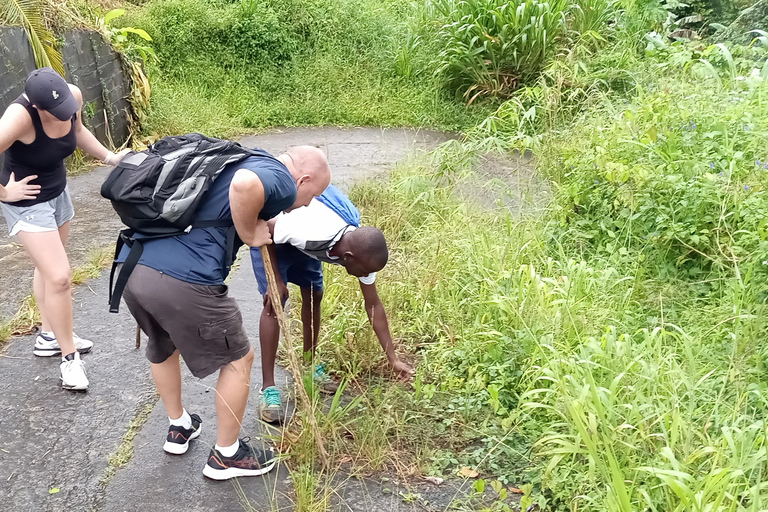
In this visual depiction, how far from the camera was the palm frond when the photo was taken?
6.61m

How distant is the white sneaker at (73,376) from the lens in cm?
344

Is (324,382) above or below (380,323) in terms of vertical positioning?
below

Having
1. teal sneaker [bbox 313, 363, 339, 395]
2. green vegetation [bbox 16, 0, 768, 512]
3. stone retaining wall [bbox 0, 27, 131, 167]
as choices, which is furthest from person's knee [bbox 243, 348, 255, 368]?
stone retaining wall [bbox 0, 27, 131, 167]

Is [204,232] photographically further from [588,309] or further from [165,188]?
[588,309]

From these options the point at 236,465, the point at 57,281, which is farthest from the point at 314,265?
the point at 57,281

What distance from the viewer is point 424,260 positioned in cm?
469

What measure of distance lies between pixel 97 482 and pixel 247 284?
221 cm

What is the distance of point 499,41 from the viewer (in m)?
8.59

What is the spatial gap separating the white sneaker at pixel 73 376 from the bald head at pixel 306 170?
66.6 inches

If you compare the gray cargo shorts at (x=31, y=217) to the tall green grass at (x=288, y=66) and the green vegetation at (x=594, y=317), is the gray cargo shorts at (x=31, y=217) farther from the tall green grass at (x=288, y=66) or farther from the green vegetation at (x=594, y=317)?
the tall green grass at (x=288, y=66)

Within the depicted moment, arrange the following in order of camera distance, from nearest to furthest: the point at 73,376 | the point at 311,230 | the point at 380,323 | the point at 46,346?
the point at 311,230
the point at 380,323
the point at 73,376
the point at 46,346

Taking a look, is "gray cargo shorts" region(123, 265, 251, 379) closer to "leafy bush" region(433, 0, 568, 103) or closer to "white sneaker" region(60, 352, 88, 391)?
"white sneaker" region(60, 352, 88, 391)

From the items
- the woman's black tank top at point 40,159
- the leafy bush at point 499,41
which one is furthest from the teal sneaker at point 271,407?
the leafy bush at point 499,41

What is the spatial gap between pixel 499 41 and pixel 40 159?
22.0ft
